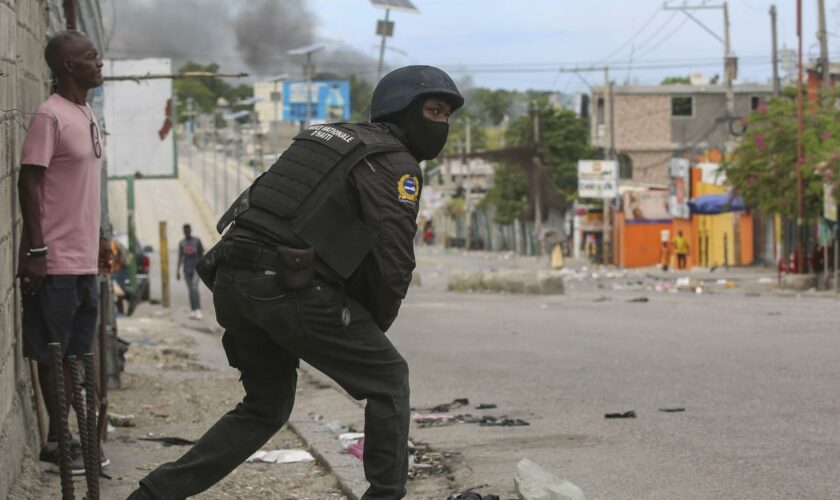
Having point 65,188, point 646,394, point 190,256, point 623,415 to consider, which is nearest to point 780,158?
point 190,256

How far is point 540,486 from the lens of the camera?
5422mm

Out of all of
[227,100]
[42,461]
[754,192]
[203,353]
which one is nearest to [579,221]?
[754,192]

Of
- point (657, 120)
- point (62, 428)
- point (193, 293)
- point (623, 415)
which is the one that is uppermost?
point (657, 120)

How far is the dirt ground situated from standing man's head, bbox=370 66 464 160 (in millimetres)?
2144

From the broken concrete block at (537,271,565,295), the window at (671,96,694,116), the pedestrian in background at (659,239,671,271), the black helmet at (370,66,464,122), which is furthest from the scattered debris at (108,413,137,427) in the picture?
the window at (671,96,694,116)

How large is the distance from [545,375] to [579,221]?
5991cm

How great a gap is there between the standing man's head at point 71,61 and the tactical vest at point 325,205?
207cm

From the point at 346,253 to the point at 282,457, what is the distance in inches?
122

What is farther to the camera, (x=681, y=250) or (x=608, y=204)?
(x=608, y=204)

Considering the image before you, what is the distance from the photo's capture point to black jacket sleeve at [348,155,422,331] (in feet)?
14.5

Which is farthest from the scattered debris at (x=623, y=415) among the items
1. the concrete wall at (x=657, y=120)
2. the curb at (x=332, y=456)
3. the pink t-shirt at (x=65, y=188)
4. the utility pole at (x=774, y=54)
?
the concrete wall at (x=657, y=120)

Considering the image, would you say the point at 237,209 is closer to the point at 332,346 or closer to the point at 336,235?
the point at 336,235

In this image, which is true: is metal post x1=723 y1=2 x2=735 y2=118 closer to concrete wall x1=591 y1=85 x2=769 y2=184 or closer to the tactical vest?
concrete wall x1=591 y1=85 x2=769 y2=184

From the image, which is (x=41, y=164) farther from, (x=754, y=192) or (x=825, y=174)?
(x=754, y=192)
